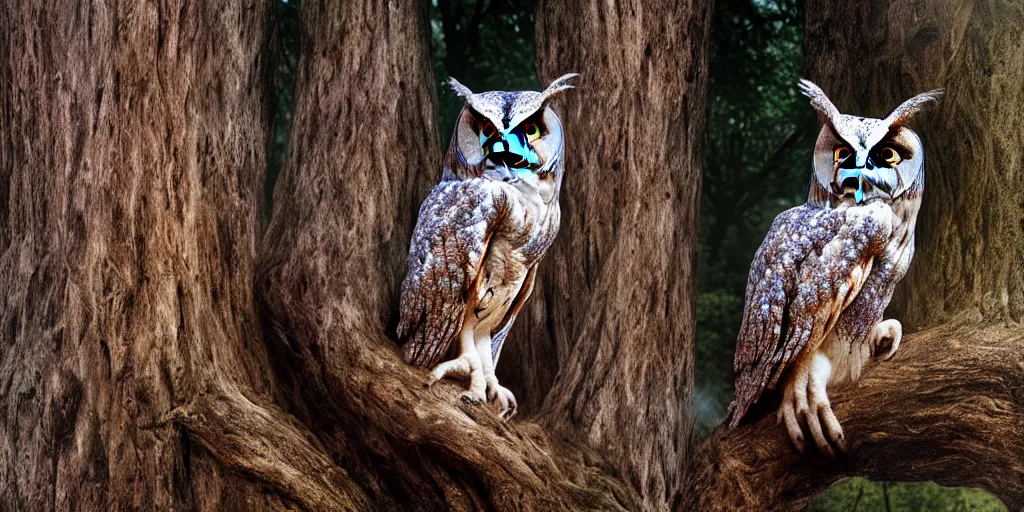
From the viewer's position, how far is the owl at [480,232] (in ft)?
9.86

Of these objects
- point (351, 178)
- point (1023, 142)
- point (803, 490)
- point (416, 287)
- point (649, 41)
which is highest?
point (649, 41)

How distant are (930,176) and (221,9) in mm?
2073

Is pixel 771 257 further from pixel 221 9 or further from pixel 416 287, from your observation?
pixel 221 9

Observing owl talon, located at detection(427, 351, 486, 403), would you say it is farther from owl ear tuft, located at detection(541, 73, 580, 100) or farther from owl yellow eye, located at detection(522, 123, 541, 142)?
owl ear tuft, located at detection(541, 73, 580, 100)

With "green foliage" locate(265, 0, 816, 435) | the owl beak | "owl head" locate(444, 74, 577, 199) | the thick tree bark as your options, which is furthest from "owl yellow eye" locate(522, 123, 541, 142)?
"green foliage" locate(265, 0, 816, 435)

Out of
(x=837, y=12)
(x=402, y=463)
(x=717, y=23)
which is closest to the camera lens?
(x=402, y=463)

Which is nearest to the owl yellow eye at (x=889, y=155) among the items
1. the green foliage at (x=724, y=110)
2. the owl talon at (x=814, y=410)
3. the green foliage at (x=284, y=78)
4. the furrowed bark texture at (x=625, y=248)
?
the owl talon at (x=814, y=410)

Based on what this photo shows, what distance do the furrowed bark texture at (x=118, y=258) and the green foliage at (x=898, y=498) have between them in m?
2.41

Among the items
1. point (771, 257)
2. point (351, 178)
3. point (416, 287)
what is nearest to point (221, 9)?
point (351, 178)

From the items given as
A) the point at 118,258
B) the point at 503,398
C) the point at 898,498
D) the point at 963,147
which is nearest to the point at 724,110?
the point at 963,147

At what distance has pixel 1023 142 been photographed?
10.7ft

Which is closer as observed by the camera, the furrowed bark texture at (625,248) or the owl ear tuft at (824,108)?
the owl ear tuft at (824,108)

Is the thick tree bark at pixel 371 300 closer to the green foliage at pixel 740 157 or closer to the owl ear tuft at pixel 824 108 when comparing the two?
the owl ear tuft at pixel 824 108

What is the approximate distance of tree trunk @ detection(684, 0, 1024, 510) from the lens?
10.1ft
